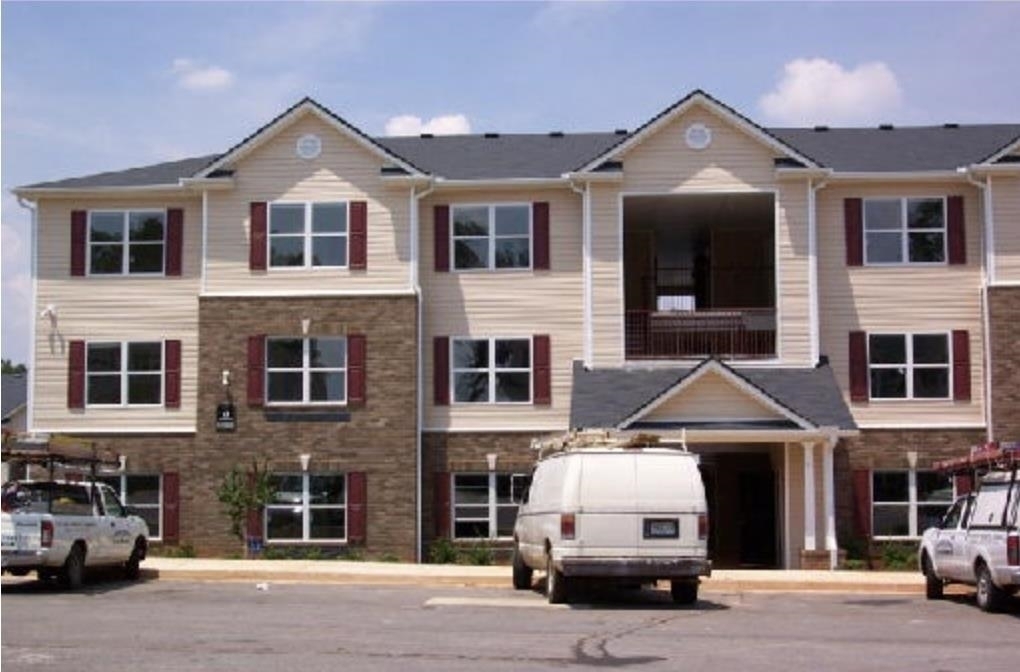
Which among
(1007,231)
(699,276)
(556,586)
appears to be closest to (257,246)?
(699,276)

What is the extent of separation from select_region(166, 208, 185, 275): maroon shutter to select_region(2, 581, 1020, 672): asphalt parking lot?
38.0 feet

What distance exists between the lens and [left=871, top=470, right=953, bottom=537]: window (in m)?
31.0

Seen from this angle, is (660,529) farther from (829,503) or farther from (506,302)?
(506,302)

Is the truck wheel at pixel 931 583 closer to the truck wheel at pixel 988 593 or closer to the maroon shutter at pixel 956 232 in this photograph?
the truck wheel at pixel 988 593

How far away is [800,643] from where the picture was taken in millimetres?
15148

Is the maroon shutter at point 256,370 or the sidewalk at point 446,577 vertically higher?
the maroon shutter at point 256,370

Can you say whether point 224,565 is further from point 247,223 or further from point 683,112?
point 683,112

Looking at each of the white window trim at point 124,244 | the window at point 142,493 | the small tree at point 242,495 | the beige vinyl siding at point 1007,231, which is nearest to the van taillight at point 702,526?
the small tree at point 242,495

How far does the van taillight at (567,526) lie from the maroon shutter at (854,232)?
14424 mm

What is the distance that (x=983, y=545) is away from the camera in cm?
1927

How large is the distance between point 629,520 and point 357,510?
12522 mm

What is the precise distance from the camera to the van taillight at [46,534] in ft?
67.8

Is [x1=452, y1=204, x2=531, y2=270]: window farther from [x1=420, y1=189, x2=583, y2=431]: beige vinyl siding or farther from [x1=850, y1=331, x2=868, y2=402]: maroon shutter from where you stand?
[x1=850, y1=331, x2=868, y2=402]: maroon shutter

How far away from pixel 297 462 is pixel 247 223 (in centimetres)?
518
